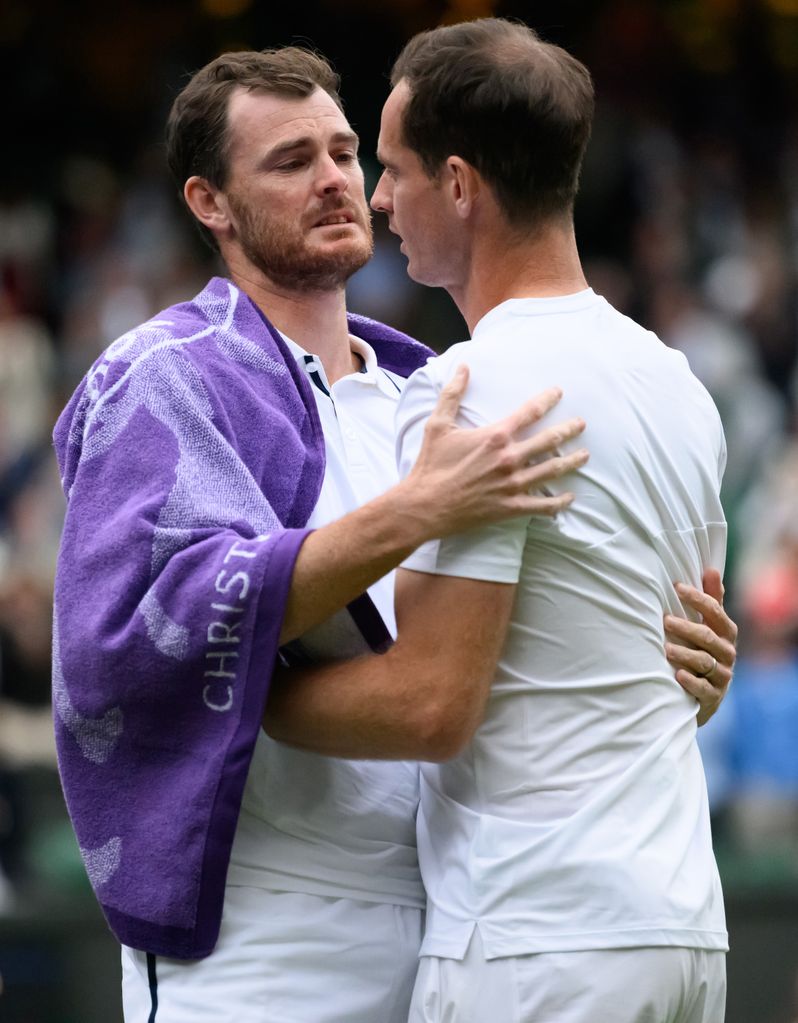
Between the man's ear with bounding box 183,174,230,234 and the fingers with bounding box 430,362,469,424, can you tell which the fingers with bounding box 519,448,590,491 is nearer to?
the fingers with bounding box 430,362,469,424

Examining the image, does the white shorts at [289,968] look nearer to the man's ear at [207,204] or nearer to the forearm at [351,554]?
the forearm at [351,554]

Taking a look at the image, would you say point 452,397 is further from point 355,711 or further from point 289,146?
point 289,146

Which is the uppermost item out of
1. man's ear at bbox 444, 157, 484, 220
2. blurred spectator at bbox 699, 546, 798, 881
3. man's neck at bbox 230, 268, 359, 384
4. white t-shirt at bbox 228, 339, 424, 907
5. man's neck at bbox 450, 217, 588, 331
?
man's ear at bbox 444, 157, 484, 220

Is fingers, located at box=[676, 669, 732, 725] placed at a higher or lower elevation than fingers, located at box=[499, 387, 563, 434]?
lower

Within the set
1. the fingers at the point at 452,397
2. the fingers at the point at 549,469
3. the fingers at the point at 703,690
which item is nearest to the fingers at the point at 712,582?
the fingers at the point at 703,690

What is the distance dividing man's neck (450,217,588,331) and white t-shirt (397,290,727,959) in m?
0.04

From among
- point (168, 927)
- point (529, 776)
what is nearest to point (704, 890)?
point (529, 776)

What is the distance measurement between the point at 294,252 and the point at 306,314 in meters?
0.13

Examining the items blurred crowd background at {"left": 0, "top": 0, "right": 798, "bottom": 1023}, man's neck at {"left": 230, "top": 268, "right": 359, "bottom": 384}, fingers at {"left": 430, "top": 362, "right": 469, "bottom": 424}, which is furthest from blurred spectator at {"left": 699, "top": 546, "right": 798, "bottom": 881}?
fingers at {"left": 430, "top": 362, "right": 469, "bottom": 424}

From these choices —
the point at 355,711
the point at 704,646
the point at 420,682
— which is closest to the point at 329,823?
the point at 355,711

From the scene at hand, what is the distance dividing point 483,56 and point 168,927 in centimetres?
139

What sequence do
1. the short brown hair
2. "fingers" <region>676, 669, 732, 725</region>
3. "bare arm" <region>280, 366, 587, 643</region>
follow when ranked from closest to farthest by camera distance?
"bare arm" <region>280, 366, 587, 643</region> → "fingers" <region>676, 669, 732, 725</region> → the short brown hair

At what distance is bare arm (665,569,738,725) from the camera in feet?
8.48

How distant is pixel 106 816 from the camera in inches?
105
